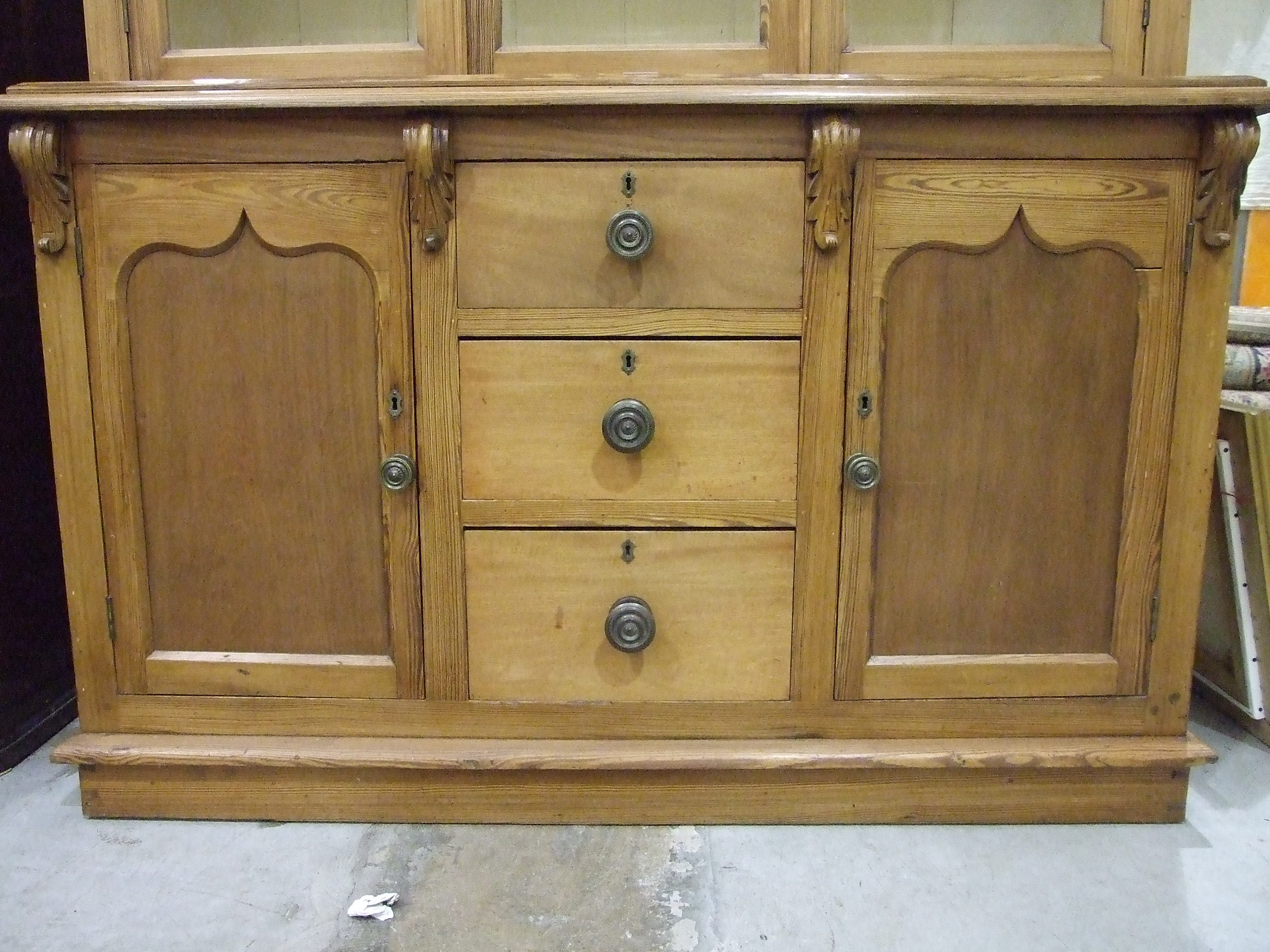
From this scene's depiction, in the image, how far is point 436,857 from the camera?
3.89 ft

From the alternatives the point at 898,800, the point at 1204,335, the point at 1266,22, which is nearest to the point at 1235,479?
the point at 1204,335

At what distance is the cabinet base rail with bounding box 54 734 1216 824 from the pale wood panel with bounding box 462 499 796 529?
0.30 metres

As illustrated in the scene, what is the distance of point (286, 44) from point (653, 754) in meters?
1.07

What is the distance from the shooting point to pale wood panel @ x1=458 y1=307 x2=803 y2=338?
1.16 meters

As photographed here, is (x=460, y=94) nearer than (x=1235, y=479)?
Yes

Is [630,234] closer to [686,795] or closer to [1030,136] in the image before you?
[1030,136]

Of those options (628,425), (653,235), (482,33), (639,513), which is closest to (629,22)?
(482,33)

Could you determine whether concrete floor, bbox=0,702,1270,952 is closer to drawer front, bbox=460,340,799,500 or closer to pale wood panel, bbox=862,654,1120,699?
pale wood panel, bbox=862,654,1120,699

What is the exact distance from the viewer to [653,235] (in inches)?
44.9

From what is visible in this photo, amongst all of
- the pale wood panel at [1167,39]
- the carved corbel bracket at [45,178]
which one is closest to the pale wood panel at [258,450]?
the carved corbel bracket at [45,178]

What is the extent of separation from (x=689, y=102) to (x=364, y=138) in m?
0.40

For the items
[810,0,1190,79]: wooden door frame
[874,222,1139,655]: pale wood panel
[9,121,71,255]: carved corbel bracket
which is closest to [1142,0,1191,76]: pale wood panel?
[810,0,1190,79]: wooden door frame

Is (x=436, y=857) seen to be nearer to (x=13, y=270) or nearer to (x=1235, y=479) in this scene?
(x=13, y=270)

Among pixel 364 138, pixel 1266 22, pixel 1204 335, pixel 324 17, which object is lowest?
pixel 1204 335
